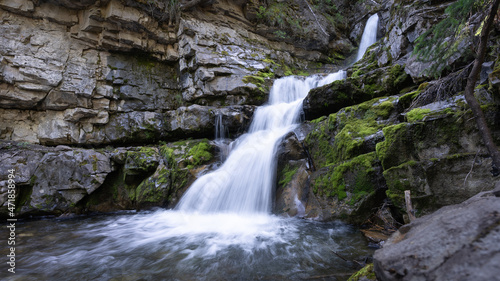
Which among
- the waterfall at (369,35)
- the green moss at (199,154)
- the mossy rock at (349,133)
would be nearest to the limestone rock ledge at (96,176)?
the green moss at (199,154)

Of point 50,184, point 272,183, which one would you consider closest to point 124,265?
point 272,183

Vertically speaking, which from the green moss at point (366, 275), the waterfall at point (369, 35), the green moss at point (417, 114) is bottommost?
the green moss at point (366, 275)

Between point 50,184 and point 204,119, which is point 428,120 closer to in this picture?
point 204,119

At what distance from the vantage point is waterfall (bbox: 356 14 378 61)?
12.7m

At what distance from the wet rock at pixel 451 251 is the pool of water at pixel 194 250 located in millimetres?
1267

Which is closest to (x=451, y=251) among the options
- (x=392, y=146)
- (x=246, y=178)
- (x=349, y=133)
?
(x=392, y=146)

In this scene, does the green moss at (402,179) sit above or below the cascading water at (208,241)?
above

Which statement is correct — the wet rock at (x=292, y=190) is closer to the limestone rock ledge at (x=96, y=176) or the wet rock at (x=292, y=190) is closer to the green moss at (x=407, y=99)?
the green moss at (x=407, y=99)

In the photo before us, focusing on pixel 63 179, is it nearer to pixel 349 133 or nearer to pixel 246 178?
pixel 246 178

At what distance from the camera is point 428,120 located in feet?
11.1

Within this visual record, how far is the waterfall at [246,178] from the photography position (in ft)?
19.1

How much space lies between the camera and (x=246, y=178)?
6.30m

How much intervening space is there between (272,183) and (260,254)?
2.67 meters

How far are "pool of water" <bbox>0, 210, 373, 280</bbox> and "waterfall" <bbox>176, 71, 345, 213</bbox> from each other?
1.90 feet
